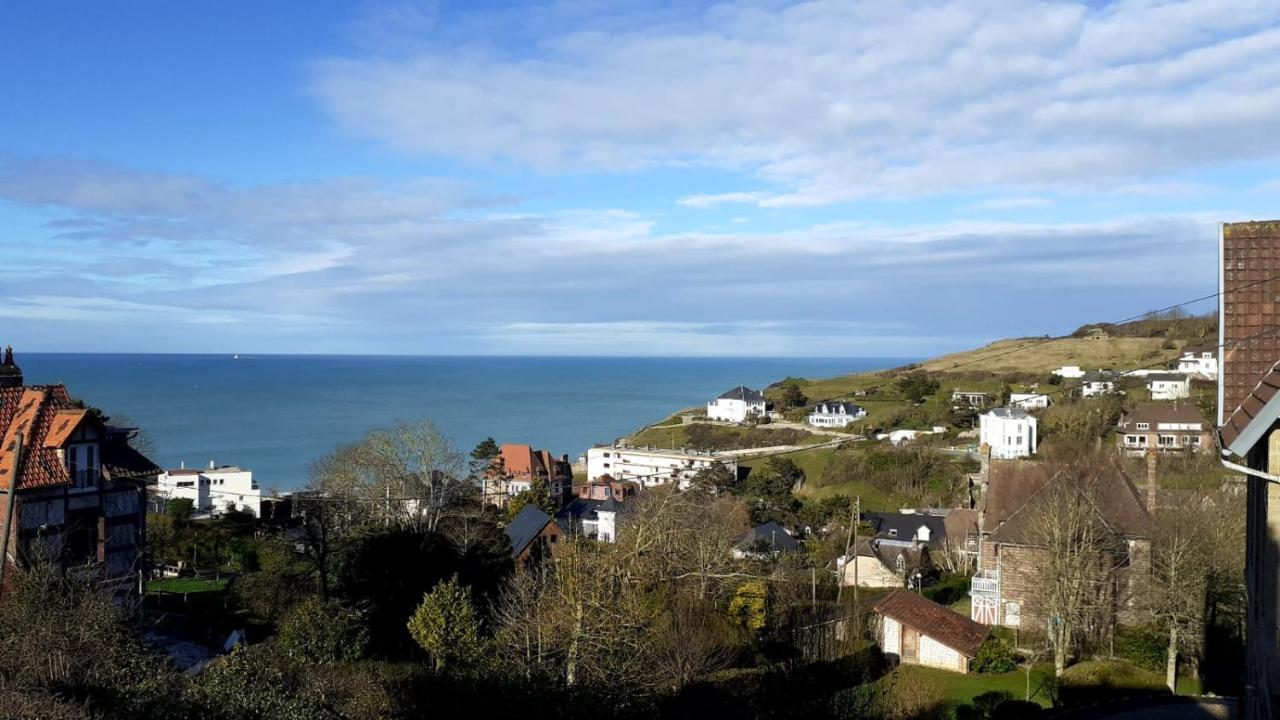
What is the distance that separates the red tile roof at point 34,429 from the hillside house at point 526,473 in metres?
35.5

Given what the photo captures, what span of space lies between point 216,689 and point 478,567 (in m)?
16.4

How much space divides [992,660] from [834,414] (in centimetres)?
5629

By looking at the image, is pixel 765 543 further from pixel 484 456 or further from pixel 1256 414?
pixel 1256 414

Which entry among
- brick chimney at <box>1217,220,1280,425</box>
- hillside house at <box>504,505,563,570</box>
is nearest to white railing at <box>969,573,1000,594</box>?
hillside house at <box>504,505,563,570</box>

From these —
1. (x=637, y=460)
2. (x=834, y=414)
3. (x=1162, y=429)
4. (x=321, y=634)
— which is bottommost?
(x=637, y=460)

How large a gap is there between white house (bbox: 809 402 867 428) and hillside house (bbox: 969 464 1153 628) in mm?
46652

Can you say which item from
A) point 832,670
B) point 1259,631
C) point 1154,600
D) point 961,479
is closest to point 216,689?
point 1259,631

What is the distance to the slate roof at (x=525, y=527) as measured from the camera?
1359 inches

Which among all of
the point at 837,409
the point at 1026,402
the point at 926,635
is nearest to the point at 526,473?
the point at 837,409

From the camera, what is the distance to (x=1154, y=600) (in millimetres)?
25062

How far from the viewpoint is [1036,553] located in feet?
91.2

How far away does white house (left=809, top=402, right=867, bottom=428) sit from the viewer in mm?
78188

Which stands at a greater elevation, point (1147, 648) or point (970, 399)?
point (970, 399)

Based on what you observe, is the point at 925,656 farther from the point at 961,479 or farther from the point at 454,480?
the point at 961,479
